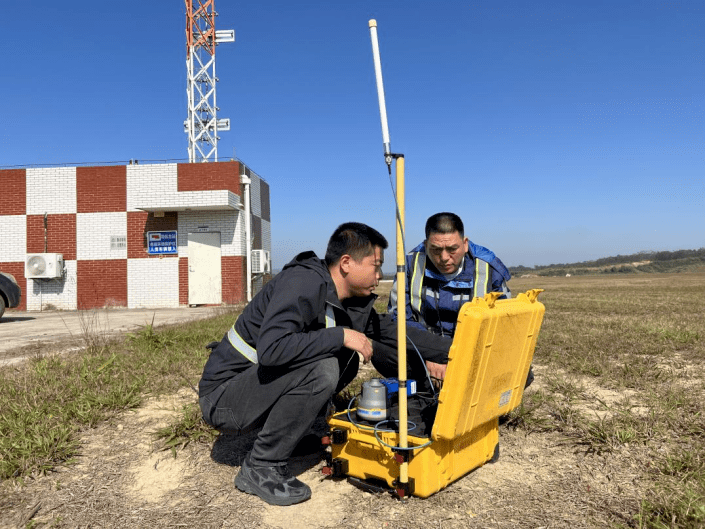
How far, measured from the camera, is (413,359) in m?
3.42

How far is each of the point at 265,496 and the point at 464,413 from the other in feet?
3.52

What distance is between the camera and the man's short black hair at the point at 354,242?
2.81 meters

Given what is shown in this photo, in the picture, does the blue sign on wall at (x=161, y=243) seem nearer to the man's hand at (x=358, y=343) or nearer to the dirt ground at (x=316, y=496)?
the dirt ground at (x=316, y=496)

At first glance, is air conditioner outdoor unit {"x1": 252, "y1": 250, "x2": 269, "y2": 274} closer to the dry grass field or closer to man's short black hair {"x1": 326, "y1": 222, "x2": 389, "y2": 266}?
the dry grass field

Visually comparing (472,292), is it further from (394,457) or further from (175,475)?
(175,475)

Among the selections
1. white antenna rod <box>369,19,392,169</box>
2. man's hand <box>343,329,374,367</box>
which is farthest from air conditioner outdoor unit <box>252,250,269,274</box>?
white antenna rod <box>369,19,392,169</box>

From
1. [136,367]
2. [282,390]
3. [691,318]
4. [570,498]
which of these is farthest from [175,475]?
[691,318]

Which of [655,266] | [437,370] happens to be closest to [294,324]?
[437,370]

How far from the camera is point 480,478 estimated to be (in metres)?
2.90

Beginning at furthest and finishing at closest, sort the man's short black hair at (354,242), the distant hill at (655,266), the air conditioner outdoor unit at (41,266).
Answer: the distant hill at (655,266), the air conditioner outdoor unit at (41,266), the man's short black hair at (354,242)

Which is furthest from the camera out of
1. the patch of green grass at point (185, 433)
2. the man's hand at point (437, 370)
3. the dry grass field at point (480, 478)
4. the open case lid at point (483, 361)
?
the patch of green grass at point (185, 433)

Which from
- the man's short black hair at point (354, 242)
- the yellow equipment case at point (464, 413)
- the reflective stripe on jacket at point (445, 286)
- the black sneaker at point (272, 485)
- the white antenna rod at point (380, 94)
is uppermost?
the white antenna rod at point (380, 94)

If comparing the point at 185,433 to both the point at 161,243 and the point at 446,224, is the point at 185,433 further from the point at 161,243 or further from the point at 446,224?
the point at 161,243

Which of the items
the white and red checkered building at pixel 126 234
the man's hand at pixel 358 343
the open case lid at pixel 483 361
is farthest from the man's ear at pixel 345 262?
the white and red checkered building at pixel 126 234
